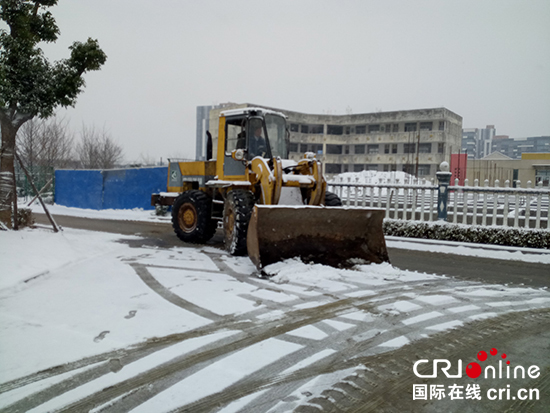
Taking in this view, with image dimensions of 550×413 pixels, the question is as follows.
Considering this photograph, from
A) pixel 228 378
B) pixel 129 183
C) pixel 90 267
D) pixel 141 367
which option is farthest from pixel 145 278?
pixel 129 183

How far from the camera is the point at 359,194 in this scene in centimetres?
1328

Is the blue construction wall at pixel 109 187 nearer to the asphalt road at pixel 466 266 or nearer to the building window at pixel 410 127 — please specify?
the asphalt road at pixel 466 266

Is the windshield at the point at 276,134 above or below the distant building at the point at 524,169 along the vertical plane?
below

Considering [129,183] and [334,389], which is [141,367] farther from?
[129,183]

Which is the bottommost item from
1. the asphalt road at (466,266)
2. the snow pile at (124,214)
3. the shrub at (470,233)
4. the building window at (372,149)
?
the snow pile at (124,214)

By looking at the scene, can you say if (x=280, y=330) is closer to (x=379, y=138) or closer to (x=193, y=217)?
(x=193, y=217)

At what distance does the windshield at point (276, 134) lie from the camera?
8.90 m

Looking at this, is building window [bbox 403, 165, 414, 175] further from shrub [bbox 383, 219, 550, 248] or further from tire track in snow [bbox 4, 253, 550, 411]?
tire track in snow [bbox 4, 253, 550, 411]

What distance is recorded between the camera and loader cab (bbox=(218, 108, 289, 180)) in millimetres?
8820

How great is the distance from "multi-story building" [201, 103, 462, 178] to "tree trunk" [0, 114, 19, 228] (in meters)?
38.6

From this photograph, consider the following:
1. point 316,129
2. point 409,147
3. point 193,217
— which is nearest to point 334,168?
point 316,129

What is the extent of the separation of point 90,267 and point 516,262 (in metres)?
7.44

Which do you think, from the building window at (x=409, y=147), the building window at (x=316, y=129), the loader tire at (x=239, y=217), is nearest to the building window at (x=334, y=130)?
the building window at (x=316, y=129)

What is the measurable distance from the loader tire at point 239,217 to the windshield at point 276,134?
1.30 m
